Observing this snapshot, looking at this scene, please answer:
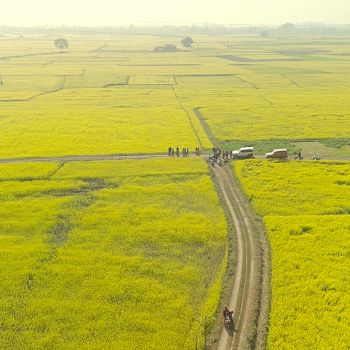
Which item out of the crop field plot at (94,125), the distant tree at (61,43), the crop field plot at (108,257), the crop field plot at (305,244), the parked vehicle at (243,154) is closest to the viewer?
the crop field plot at (305,244)

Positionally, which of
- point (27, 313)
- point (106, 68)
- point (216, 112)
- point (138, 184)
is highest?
point (106, 68)

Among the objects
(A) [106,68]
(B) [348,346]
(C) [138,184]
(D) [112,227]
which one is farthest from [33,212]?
(A) [106,68]

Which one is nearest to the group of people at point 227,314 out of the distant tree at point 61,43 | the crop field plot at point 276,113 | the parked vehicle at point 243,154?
the parked vehicle at point 243,154

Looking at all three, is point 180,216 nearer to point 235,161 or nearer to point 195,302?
point 195,302

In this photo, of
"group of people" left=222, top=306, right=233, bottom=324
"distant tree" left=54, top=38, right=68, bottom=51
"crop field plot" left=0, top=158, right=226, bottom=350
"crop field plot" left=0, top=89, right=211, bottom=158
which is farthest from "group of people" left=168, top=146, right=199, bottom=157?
"distant tree" left=54, top=38, right=68, bottom=51

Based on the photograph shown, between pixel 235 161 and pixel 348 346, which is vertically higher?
pixel 235 161

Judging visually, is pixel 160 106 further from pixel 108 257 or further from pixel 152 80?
pixel 108 257

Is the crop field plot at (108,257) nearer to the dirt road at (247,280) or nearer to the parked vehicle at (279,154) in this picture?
the dirt road at (247,280)
